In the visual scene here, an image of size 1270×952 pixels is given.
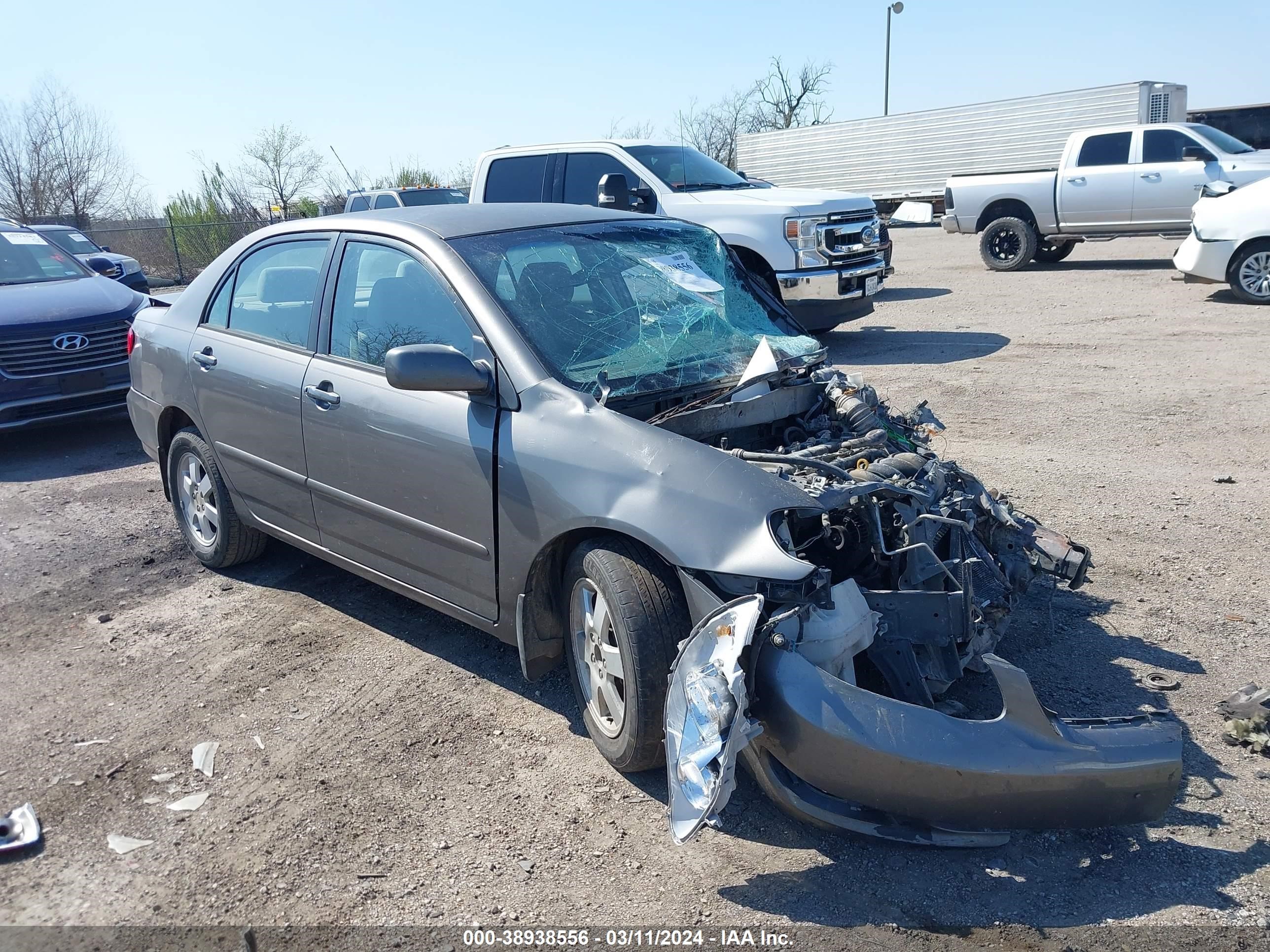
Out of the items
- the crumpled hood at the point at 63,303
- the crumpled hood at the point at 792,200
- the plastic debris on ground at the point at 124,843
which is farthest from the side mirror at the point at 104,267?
the plastic debris on ground at the point at 124,843

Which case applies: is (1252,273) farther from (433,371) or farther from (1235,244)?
(433,371)

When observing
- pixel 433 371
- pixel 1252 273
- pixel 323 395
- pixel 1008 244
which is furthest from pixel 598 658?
pixel 1008 244

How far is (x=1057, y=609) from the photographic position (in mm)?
4496

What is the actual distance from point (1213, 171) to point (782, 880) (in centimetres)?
1619

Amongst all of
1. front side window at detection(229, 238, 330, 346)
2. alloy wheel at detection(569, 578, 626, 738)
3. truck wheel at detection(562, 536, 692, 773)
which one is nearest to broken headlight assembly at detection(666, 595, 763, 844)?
truck wheel at detection(562, 536, 692, 773)

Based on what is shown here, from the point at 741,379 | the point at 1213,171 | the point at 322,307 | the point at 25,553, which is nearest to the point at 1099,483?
the point at 741,379

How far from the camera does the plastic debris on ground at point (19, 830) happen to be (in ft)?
10.6

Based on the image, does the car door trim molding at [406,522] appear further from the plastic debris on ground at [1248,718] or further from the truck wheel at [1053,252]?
the truck wheel at [1053,252]

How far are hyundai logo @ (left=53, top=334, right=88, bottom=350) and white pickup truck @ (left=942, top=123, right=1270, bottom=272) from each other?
1394cm

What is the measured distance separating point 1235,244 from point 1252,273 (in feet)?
1.61

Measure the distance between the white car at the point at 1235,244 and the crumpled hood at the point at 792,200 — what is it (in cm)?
417

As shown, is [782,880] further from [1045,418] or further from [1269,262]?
[1269,262]

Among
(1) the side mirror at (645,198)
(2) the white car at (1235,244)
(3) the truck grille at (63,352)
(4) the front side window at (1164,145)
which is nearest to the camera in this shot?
(3) the truck grille at (63,352)

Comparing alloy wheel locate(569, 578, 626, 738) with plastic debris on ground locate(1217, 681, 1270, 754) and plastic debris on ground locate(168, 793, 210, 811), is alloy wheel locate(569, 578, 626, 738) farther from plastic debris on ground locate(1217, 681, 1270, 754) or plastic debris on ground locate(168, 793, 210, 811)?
plastic debris on ground locate(1217, 681, 1270, 754)
